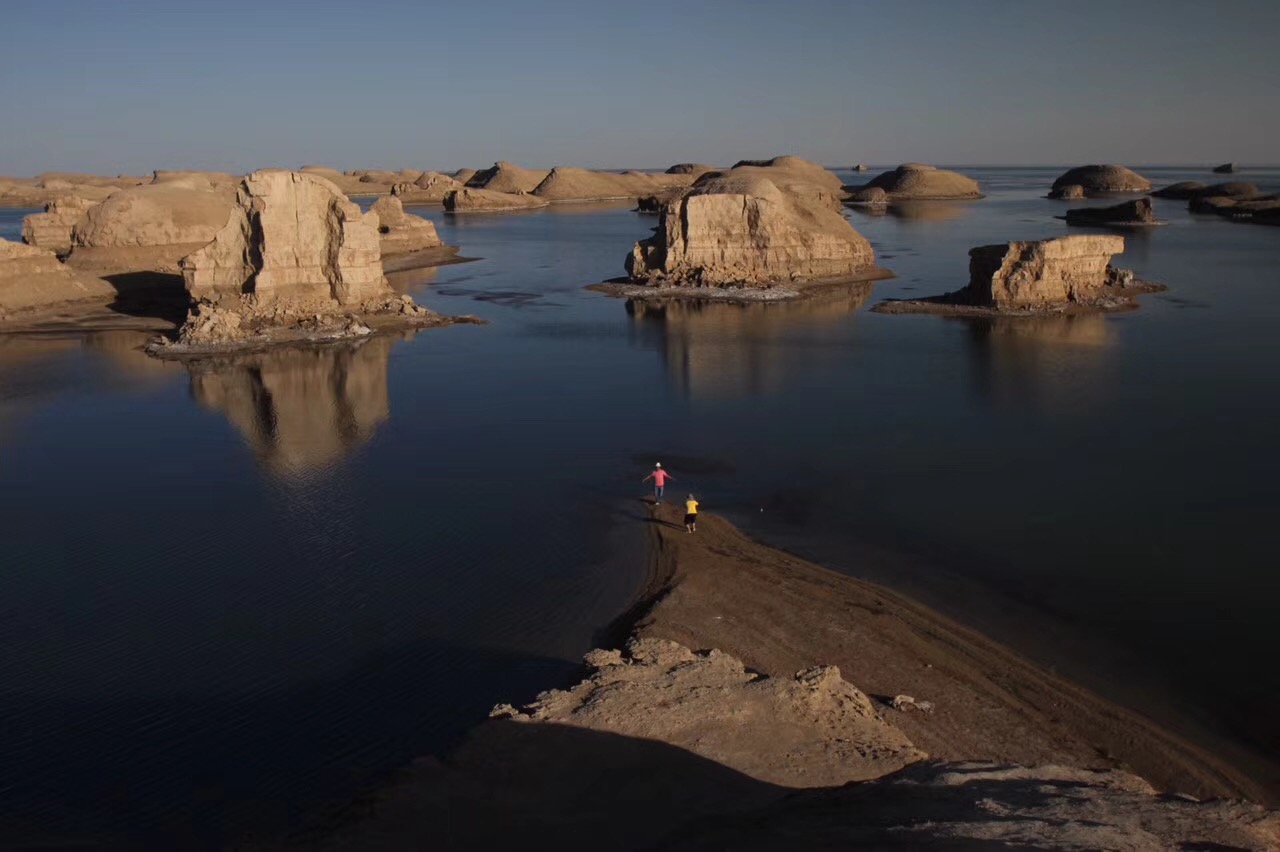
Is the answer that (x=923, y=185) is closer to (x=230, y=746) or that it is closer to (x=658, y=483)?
(x=658, y=483)

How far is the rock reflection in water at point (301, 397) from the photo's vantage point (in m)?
27.9

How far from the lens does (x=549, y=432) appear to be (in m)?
29.1

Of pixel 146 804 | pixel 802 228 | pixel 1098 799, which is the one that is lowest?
pixel 146 804

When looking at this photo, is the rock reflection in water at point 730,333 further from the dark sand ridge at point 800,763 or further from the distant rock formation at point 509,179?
the distant rock formation at point 509,179

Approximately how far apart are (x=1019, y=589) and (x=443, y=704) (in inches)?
426

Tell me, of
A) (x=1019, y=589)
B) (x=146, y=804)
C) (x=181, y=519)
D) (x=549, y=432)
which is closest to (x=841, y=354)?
(x=549, y=432)

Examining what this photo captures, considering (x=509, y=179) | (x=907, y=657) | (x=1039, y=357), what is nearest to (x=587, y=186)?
(x=509, y=179)

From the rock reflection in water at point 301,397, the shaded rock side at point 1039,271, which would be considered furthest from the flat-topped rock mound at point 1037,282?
the rock reflection in water at point 301,397

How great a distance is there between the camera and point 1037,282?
48094mm

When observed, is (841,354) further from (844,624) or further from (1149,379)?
(844,624)

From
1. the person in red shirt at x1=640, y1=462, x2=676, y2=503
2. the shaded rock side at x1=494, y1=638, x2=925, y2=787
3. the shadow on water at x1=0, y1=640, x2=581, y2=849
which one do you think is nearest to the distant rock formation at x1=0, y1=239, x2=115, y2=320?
the person in red shirt at x1=640, y1=462, x2=676, y2=503

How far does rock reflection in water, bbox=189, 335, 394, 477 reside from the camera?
1100 inches

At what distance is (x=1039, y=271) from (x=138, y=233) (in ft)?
181

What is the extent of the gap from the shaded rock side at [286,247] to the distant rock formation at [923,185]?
385 ft
